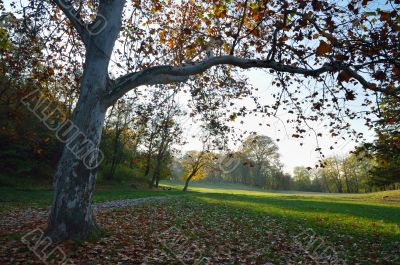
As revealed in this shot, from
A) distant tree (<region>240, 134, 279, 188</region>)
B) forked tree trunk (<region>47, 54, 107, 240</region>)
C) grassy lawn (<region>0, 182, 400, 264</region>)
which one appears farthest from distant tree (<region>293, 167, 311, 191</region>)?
forked tree trunk (<region>47, 54, 107, 240</region>)

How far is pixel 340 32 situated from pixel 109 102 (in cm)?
582

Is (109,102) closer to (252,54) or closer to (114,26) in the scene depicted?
(114,26)

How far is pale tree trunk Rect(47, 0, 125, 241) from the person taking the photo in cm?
723

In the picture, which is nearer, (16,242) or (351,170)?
(16,242)

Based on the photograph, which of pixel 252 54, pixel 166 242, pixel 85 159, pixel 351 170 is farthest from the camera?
pixel 351 170

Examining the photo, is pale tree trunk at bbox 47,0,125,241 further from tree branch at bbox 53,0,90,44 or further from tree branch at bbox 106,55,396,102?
tree branch at bbox 106,55,396,102

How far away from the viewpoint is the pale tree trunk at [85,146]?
7.23 m

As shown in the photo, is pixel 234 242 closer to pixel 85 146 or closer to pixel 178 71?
pixel 85 146

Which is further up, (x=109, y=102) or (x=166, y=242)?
(x=109, y=102)

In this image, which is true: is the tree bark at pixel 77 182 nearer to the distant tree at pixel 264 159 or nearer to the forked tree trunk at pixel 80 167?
the forked tree trunk at pixel 80 167

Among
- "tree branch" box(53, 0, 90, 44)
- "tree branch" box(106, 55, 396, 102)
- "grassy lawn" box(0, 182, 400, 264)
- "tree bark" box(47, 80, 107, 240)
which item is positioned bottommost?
"grassy lawn" box(0, 182, 400, 264)

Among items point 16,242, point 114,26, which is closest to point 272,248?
point 16,242

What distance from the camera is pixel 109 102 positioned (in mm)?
7809

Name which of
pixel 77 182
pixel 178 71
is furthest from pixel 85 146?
pixel 178 71
